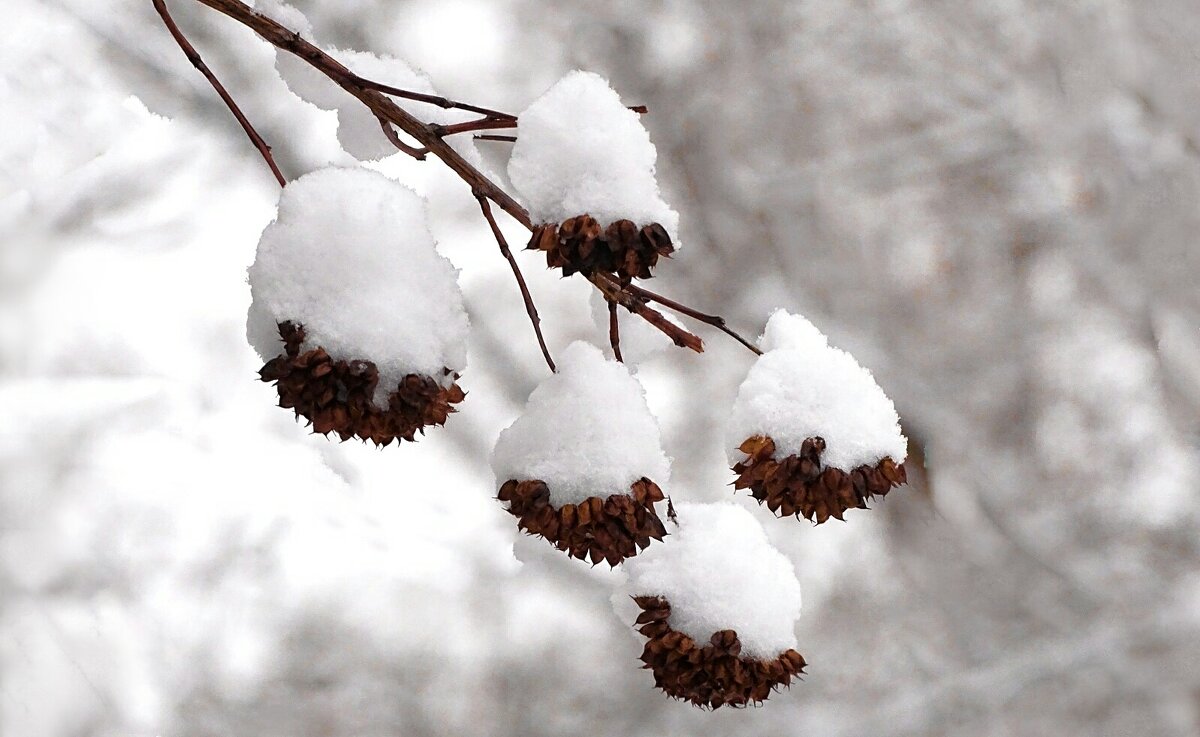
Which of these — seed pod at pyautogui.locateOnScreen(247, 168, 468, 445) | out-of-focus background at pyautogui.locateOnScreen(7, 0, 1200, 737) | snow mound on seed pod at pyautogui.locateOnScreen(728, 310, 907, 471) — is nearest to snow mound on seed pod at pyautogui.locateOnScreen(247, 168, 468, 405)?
seed pod at pyautogui.locateOnScreen(247, 168, 468, 445)

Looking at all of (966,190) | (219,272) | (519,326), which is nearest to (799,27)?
(966,190)

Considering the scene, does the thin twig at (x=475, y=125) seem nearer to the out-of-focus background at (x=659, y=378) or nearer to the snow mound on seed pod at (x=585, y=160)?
the snow mound on seed pod at (x=585, y=160)

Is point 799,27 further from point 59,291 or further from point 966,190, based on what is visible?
point 59,291

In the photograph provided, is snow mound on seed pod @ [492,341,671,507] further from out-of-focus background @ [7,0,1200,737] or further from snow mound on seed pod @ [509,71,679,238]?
out-of-focus background @ [7,0,1200,737]

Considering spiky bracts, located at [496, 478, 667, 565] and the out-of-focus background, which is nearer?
spiky bracts, located at [496, 478, 667, 565]

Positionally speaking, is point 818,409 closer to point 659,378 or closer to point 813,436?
point 813,436

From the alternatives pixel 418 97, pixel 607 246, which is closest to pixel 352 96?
pixel 418 97
